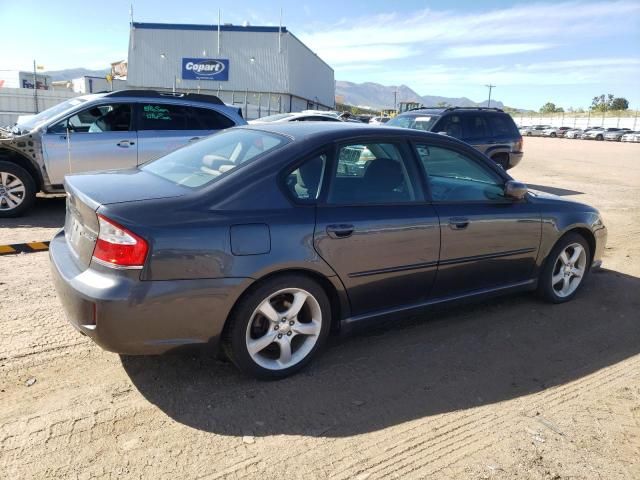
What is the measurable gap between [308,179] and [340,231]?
394 millimetres

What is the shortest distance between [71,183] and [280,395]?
1938mm

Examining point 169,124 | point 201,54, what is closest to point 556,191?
point 169,124

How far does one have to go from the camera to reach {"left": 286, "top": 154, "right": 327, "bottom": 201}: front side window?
3.25 meters

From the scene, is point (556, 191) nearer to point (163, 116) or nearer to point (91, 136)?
point (163, 116)

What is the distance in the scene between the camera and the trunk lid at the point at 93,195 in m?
2.94

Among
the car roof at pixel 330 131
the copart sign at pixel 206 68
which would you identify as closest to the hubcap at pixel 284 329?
the car roof at pixel 330 131

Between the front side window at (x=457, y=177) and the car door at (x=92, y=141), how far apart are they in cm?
519

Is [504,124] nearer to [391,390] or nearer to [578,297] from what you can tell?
[578,297]

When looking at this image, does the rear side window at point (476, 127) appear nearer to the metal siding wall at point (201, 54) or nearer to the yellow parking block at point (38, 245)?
the yellow parking block at point (38, 245)

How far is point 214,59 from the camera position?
146 feet

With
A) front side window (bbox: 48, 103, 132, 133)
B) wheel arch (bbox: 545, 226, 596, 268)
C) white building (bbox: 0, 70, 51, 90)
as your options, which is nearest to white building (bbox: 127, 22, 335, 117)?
white building (bbox: 0, 70, 51, 90)

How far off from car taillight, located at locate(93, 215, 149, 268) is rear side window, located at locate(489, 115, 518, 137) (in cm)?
1077

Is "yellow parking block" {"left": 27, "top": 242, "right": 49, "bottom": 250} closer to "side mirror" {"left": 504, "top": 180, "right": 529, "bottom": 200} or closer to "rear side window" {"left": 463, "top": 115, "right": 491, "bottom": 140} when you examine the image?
"side mirror" {"left": 504, "top": 180, "right": 529, "bottom": 200}

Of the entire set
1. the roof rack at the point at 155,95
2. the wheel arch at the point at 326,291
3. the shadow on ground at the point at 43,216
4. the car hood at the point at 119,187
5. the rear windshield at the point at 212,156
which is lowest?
the shadow on ground at the point at 43,216
